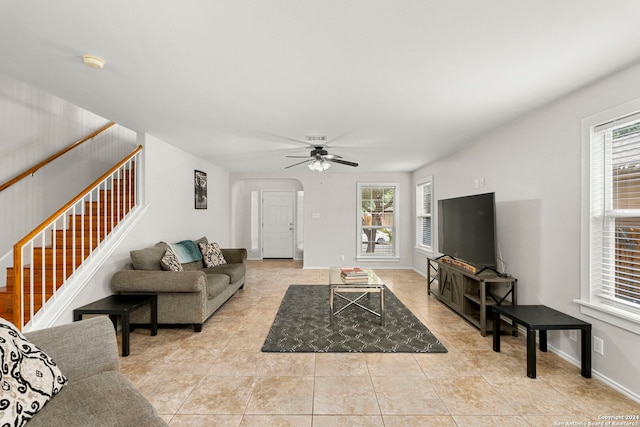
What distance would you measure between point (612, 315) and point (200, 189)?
560 cm

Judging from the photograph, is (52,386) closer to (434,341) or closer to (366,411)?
(366,411)

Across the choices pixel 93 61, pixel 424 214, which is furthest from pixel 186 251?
pixel 424 214

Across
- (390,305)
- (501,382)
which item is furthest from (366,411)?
(390,305)

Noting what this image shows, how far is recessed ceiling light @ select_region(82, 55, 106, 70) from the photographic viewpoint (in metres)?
1.93

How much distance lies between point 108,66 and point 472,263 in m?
4.13

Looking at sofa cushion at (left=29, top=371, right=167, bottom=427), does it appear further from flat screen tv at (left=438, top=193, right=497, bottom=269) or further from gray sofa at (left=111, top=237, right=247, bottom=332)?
flat screen tv at (left=438, top=193, right=497, bottom=269)

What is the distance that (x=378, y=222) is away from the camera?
703 centimetres

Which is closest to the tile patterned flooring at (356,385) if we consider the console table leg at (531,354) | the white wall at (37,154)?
the console table leg at (531,354)

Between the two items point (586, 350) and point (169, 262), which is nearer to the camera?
point (586, 350)

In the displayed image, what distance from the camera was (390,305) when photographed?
163 inches

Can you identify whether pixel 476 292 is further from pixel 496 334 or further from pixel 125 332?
pixel 125 332

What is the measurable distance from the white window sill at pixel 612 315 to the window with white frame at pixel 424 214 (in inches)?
136

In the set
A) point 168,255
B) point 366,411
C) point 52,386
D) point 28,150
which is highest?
point 28,150

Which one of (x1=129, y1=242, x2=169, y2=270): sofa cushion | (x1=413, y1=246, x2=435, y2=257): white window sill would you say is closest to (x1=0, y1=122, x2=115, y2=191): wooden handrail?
(x1=129, y1=242, x2=169, y2=270): sofa cushion
